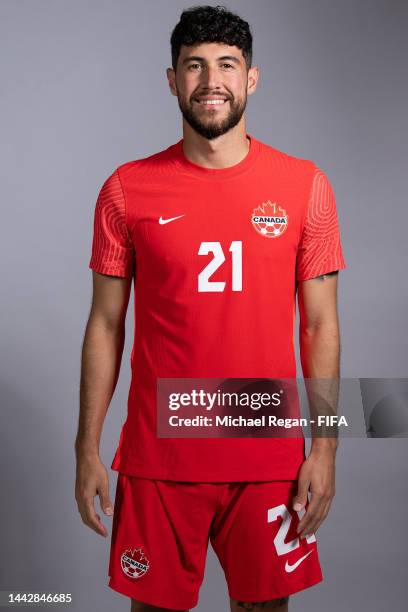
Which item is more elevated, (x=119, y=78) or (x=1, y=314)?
(x=119, y=78)

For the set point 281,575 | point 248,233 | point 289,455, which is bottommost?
point 281,575

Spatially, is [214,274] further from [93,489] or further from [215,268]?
[93,489]

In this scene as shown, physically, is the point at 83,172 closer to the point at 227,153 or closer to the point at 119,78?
the point at 119,78

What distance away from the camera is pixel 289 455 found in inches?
91.4

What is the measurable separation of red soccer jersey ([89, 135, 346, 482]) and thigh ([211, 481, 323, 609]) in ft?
0.15

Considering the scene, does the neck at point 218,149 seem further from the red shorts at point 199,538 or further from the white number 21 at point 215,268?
the red shorts at point 199,538

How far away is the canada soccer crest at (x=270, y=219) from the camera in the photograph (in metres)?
2.31

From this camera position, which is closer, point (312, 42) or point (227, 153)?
point (227, 153)

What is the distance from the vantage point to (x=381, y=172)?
11.9 feet

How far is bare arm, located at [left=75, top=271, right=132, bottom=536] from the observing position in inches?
94.6

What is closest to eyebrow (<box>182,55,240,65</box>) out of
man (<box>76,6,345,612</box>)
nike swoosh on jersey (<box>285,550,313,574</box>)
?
man (<box>76,6,345,612</box>)

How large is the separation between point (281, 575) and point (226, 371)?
480 millimetres

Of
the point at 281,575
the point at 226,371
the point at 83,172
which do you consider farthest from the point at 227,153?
the point at 83,172

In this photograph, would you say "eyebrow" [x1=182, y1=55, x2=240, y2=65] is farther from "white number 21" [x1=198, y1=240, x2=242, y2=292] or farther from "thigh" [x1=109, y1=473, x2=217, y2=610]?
"thigh" [x1=109, y1=473, x2=217, y2=610]
